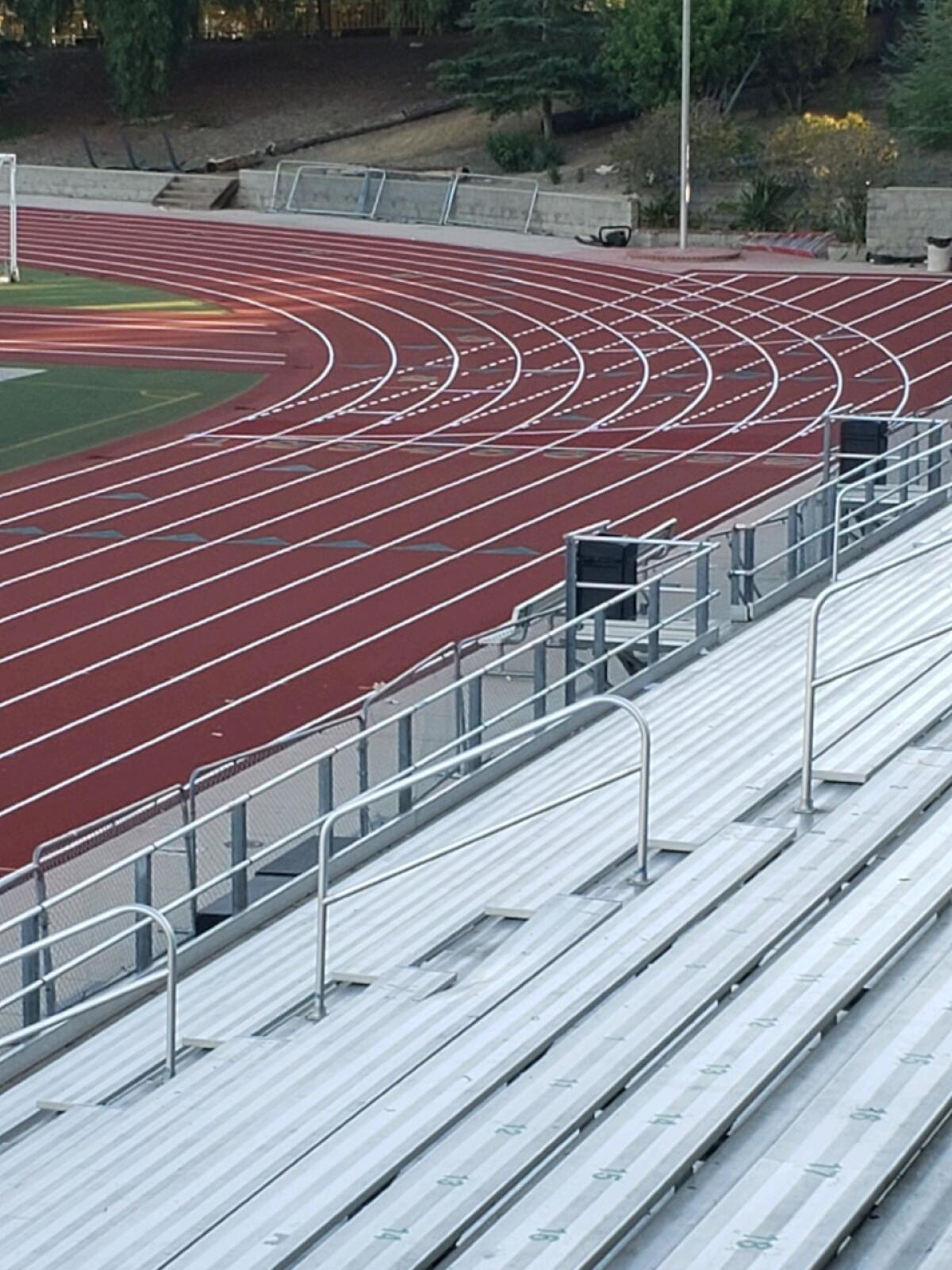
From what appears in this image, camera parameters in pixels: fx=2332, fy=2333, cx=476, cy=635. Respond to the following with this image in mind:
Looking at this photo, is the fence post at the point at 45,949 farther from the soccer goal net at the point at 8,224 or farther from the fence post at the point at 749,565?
the soccer goal net at the point at 8,224

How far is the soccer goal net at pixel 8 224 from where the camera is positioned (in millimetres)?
40688

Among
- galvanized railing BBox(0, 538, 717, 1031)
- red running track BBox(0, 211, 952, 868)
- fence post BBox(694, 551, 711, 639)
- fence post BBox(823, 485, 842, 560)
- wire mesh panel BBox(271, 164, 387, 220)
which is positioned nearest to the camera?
galvanized railing BBox(0, 538, 717, 1031)

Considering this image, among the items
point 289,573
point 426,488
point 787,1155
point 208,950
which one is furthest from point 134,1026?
point 426,488

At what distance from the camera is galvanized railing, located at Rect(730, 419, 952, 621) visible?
1616 centimetres

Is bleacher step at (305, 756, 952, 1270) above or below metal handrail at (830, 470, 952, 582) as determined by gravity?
above

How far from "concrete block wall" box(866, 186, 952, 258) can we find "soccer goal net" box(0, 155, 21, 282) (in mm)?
16620

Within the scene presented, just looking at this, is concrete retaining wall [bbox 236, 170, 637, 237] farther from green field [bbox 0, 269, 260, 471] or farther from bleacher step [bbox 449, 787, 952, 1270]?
bleacher step [bbox 449, 787, 952, 1270]

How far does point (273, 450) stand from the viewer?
2703 centimetres

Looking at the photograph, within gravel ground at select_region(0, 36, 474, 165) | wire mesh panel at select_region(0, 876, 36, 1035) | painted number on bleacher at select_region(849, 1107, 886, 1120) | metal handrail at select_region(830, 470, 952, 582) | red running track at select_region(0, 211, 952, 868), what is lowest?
red running track at select_region(0, 211, 952, 868)

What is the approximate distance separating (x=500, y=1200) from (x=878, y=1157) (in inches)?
42.6

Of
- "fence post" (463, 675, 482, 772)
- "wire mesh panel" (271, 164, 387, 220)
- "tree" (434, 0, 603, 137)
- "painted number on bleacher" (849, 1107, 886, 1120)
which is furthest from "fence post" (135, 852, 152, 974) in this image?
"tree" (434, 0, 603, 137)

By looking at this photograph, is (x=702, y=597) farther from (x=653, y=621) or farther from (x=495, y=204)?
(x=495, y=204)

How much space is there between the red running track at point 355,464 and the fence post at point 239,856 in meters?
3.04

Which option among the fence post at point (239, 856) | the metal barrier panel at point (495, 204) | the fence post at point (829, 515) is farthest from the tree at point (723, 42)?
the fence post at point (239, 856)
